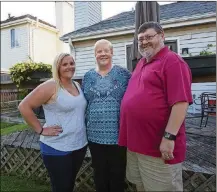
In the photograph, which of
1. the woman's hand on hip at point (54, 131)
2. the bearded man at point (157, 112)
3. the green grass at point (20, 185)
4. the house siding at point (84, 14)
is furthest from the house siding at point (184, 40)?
the bearded man at point (157, 112)

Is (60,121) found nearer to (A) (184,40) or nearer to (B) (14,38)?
(A) (184,40)

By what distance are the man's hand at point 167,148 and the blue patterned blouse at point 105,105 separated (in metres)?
0.54

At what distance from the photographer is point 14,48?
16.9 metres

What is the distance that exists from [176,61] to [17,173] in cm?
324

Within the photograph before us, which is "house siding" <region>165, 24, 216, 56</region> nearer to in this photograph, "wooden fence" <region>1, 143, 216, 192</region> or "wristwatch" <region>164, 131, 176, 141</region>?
"wooden fence" <region>1, 143, 216, 192</region>

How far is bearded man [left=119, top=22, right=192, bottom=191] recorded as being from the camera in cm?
171

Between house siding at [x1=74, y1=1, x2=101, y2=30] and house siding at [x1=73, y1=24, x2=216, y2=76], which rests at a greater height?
house siding at [x1=74, y1=1, x2=101, y2=30]

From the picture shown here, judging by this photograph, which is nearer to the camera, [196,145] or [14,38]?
[196,145]

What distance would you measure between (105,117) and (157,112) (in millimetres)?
546

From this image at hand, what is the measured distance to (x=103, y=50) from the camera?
2.26 meters

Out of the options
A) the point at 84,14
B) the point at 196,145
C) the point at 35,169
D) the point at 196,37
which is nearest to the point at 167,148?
the point at 196,145

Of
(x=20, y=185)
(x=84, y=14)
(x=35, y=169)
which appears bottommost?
(x=20, y=185)

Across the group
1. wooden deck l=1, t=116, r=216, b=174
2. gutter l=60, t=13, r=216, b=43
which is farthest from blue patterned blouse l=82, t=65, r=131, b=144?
gutter l=60, t=13, r=216, b=43

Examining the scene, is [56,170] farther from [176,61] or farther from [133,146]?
[176,61]
